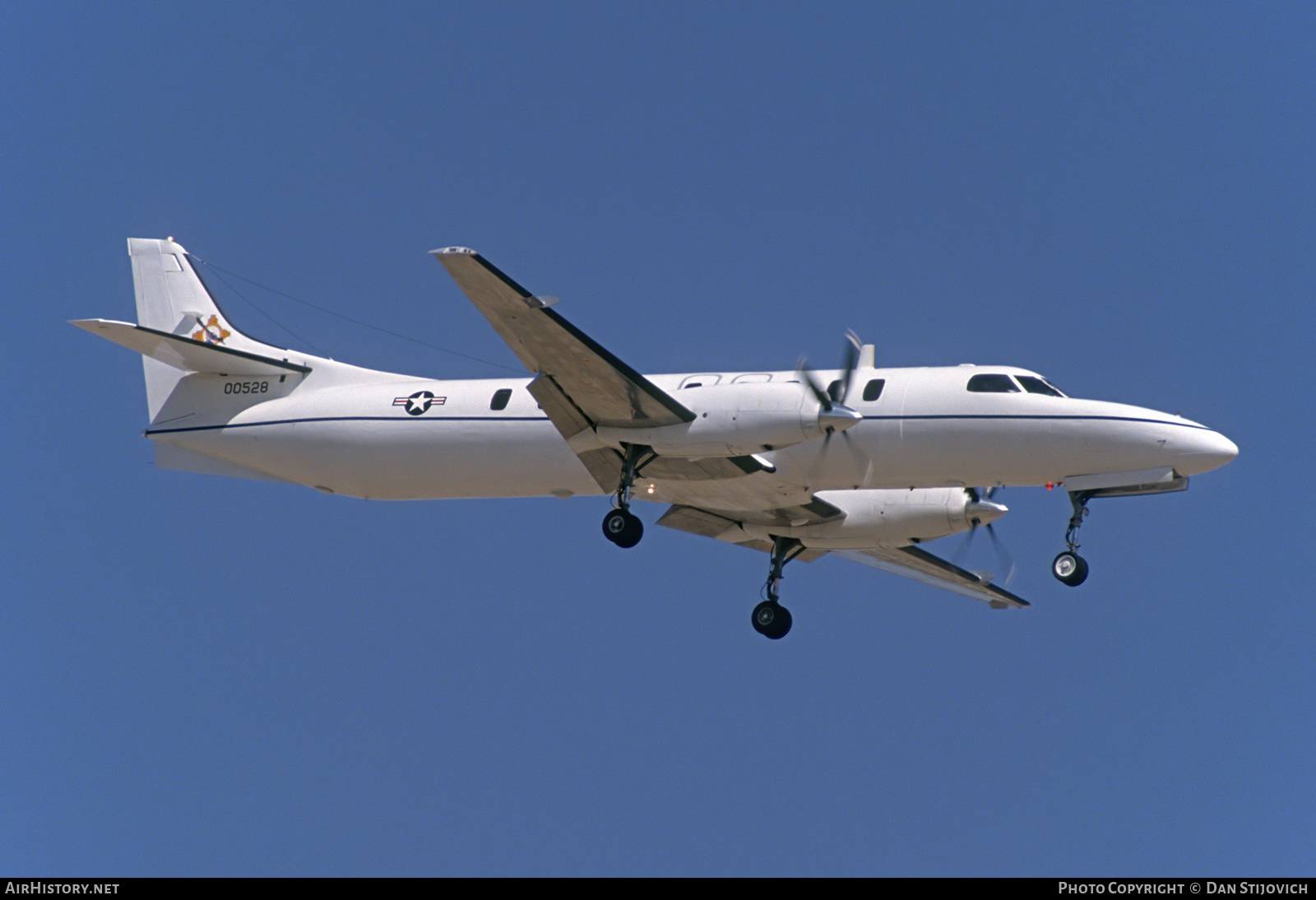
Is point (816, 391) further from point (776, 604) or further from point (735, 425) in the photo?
point (776, 604)

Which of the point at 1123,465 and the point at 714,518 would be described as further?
the point at 714,518

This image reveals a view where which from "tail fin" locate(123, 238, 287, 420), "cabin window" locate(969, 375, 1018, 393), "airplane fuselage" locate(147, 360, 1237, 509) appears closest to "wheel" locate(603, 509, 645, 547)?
"airplane fuselage" locate(147, 360, 1237, 509)

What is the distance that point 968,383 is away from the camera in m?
21.6

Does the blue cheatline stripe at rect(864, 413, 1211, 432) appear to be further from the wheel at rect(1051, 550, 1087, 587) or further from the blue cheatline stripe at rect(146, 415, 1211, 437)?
the wheel at rect(1051, 550, 1087, 587)

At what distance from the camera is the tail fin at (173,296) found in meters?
27.8

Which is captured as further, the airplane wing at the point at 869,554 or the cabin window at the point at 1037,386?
the airplane wing at the point at 869,554

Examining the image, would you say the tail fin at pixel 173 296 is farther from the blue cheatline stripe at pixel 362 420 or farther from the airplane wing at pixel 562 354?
the airplane wing at pixel 562 354

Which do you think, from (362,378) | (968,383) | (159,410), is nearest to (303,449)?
(362,378)

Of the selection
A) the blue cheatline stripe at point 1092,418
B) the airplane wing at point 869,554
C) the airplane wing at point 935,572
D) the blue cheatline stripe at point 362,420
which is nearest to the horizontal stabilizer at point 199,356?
the blue cheatline stripe at point 362,420

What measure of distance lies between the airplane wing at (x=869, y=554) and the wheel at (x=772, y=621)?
118 cm

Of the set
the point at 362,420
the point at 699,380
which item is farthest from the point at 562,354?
the point at 362,420

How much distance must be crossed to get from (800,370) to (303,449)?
8222mm

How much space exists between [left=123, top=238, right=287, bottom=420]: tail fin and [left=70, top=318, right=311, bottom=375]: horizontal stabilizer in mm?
1466

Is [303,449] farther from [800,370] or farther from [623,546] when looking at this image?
[800,370]
